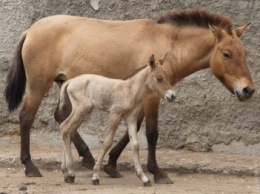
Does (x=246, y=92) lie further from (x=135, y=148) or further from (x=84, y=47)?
(x=84, y=47)

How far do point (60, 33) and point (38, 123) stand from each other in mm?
1645

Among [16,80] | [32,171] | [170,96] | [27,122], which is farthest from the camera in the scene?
[16,80]

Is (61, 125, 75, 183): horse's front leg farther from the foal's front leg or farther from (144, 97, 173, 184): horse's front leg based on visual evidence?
(144, 97, 173, 184): horse's front leg

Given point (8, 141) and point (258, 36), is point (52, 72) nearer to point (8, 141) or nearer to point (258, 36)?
point (8, 141)

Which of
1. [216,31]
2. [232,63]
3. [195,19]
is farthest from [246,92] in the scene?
[195,19]

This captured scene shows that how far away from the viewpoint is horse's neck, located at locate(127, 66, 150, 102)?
8430mm

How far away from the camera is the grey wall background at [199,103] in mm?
10008

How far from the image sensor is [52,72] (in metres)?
9.23

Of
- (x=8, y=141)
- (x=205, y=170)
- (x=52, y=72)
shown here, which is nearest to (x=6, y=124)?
(x=8, y=141)

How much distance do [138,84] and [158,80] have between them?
0.21 metres

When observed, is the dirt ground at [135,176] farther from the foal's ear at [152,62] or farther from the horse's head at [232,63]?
the foal's ear at [152,62]

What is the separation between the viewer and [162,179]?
8703 mm

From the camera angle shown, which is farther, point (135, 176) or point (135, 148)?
point (135, 176)

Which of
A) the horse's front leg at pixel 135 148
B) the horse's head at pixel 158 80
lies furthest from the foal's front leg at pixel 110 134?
the horse's head at pixel 158 80
